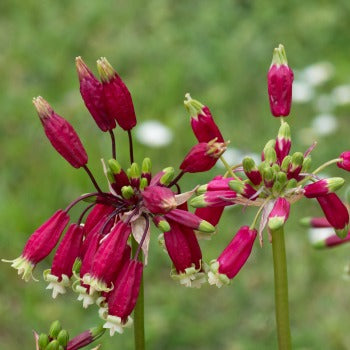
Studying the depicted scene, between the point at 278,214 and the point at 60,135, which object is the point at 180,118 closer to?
the point at 60,135

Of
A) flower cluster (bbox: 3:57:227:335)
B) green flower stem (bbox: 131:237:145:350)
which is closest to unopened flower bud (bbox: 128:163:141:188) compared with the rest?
flower cluster (bbox: 3:57:227:335)

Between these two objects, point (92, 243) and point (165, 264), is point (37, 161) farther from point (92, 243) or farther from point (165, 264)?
point (92, 243)

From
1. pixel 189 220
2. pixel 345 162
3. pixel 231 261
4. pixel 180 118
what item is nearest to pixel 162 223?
pixel 189 220

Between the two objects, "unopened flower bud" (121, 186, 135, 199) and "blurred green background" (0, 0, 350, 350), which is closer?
"unopened flower bud" (121, 186, 135, 199)

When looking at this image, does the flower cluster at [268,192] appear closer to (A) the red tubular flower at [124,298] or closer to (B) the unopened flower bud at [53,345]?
(A) the red tubular flower at [124,298]

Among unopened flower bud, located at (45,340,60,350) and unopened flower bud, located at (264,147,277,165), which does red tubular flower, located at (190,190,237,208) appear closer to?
unopened flower bud, located at (264,147,277,165)
